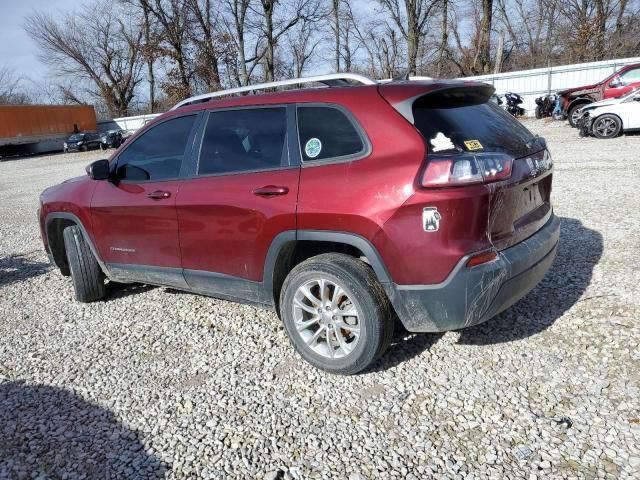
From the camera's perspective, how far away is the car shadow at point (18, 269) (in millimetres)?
5688

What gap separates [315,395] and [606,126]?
13.2 m

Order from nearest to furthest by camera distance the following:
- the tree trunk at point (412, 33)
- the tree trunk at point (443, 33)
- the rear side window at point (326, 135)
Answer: the rear side window at point (326, 135) < the tree trunk at point (412, 33) < the tree trunk at point (443, 33)

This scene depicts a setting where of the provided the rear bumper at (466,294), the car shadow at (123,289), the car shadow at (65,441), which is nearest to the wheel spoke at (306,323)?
the rear bumper at (466,294)

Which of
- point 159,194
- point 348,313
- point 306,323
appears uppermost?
point 159,194

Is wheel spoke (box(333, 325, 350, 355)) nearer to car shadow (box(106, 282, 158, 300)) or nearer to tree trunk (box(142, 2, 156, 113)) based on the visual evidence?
car shadow (box(106, 282, 158, 300))

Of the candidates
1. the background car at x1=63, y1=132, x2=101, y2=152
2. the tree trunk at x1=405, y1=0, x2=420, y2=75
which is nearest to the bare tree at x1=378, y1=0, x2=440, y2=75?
the tree trunk at x1=405, y1=0, x2=420, y2=75

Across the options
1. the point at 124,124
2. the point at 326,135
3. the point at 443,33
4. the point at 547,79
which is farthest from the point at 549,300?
the point at 124,124

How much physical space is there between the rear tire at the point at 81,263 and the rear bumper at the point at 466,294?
3015 mm

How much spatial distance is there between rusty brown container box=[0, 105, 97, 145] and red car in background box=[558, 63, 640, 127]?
33652mm

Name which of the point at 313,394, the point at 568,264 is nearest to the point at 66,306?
the point at 313,394

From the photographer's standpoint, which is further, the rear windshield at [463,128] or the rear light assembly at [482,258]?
the rear windshield at [463,128]

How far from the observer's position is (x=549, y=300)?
380cm

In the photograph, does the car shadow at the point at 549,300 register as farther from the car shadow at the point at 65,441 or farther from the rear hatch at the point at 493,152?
the car shadow at the point at 65,441

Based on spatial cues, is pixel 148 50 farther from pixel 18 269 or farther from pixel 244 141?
pixel 244 141
